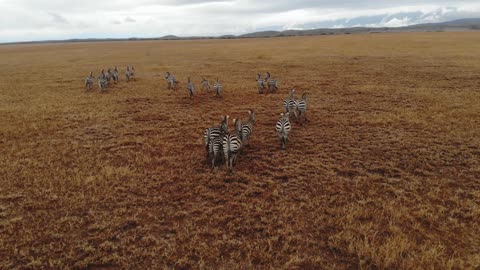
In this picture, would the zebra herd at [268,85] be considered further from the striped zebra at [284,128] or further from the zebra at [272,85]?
the striped zebra at [284,128]

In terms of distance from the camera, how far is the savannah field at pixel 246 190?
22.1 ft

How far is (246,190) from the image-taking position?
922 centimetres

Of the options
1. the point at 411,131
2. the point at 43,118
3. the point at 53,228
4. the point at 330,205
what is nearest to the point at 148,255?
the point at 53,228

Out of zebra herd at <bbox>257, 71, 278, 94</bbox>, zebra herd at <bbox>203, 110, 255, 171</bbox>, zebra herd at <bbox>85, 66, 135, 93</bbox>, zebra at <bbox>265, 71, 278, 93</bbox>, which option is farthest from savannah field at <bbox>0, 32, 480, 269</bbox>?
zebra herd at <bbox>85, 66, 135, 93</bbox>

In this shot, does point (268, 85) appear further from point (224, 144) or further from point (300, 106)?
point (224, 144)

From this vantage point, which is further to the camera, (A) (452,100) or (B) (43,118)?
(A) (452,100)

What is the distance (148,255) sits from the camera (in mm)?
6730

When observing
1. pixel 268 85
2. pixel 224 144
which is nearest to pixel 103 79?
pixel 268 85

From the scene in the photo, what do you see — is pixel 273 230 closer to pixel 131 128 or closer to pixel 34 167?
pixel 34 167

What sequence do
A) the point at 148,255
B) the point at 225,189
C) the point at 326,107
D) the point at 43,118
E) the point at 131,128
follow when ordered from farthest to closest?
the point at 326,107
the point at 43,118
the point at 131,128
the point at 225,189
the point at 148,255

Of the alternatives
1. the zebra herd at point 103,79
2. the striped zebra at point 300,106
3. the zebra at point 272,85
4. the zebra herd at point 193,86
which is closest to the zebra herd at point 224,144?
the striped zebra at point 300,106

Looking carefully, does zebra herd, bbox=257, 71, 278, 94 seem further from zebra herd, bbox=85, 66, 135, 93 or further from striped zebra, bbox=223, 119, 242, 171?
striped zebra, bbox=223, 119, 242, 171

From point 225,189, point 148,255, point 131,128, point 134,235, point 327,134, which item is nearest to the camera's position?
point 148,255

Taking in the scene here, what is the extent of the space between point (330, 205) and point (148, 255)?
14.8 ft
